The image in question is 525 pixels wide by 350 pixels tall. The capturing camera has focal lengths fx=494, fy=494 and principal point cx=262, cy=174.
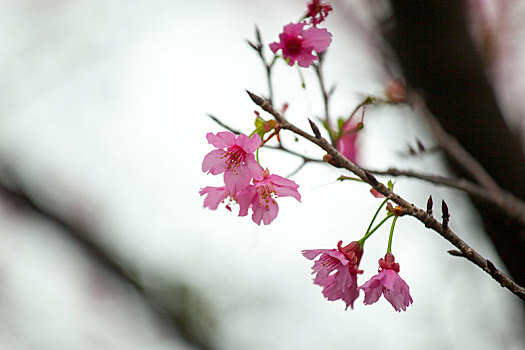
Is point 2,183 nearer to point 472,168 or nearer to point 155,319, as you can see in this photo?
point 155,319

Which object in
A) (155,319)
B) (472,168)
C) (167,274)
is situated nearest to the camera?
(472,168)

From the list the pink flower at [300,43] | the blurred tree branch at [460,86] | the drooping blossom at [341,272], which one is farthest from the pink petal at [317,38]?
the blurred tree branch at [460,86]

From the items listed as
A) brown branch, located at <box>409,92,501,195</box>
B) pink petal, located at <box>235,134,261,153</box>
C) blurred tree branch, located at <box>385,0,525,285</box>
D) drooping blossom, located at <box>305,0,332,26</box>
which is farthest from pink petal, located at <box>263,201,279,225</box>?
blurred tree branch, located at <box>385,0,525,285</box>

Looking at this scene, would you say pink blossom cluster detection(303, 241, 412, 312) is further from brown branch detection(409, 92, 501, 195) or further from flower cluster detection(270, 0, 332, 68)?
brown branch detection(409, 92, 501, 195)

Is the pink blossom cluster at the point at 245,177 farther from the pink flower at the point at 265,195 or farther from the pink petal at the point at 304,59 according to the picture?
the pink petal at the point at 304,59

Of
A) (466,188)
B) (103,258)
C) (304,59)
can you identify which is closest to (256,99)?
(304,59)

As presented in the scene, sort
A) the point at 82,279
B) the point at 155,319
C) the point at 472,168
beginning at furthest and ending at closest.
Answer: the point at 82,279 < the point at 155,319 < the point at 472,168

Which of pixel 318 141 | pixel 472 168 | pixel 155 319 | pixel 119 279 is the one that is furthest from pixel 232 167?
pixel 155 319
